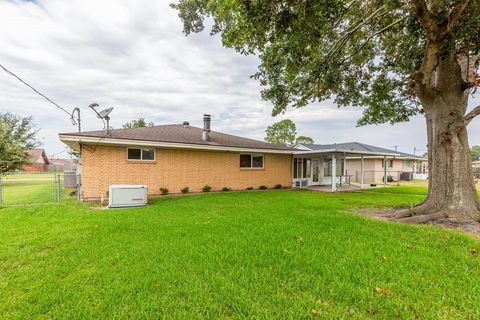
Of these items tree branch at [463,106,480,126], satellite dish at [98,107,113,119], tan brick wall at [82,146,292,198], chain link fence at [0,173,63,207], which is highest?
satellite dish at [98,107,113,119]

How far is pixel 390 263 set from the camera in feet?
12.0

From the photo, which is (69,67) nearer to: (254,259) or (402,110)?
(254,259)

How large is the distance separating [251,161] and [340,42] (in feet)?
27.5

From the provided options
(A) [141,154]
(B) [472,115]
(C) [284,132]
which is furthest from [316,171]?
(C) [284,132]

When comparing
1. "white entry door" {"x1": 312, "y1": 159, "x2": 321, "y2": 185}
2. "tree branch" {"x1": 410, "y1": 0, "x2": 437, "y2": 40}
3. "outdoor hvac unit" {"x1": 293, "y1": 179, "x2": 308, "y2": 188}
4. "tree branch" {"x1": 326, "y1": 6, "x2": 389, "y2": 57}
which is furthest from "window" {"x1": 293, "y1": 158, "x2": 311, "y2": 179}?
"tree branch" {"x1": 410, "y1": 0, "x2": 437, "y2": 40}

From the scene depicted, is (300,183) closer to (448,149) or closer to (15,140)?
(448,149)

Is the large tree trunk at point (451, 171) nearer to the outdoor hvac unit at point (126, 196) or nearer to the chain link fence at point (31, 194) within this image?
the outdoor hvac unit at point (126, 196)

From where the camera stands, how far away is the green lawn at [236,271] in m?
2.55

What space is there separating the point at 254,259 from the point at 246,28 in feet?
15.3

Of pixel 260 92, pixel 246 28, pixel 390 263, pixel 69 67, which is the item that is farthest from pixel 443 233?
pixel 69 67

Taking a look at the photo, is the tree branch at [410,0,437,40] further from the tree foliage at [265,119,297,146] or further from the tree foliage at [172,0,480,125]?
→ the tree foliage at [265,119,297,146]

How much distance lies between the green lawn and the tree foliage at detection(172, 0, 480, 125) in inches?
180

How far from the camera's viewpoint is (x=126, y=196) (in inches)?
340

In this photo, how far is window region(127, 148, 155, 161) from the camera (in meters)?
10.7
